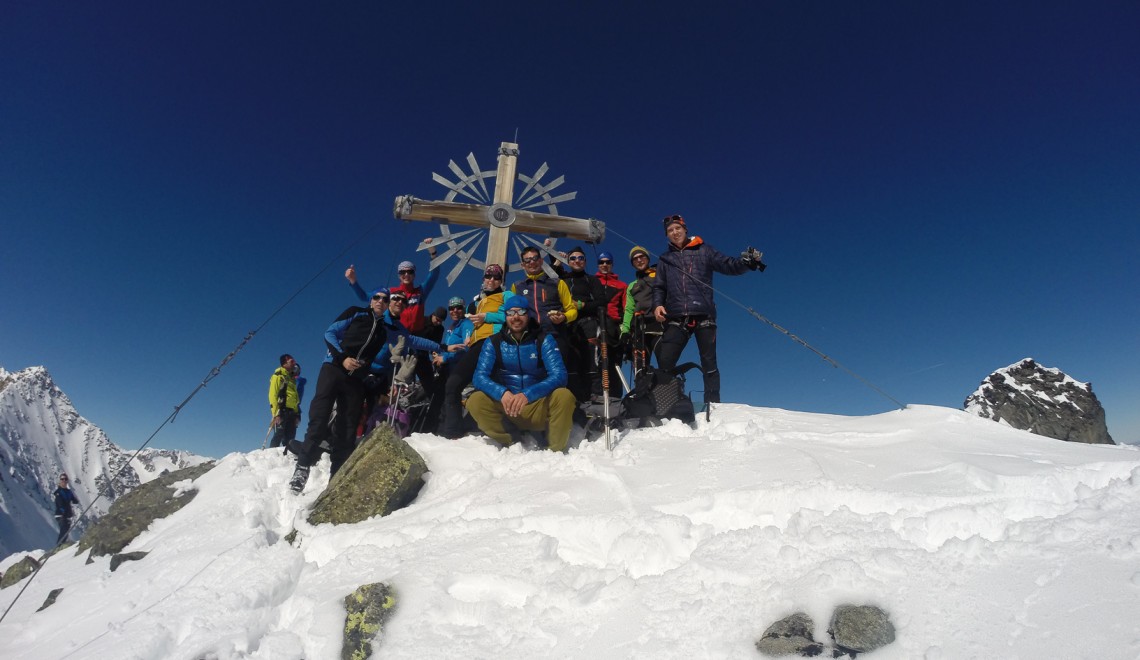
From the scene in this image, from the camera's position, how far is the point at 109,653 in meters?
2.77

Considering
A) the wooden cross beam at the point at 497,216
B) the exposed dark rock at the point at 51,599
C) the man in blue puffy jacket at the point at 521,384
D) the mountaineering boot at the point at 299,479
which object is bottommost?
the exposed dark rock at the point at 51,599

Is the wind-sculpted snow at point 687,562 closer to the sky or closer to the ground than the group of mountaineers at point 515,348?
closer to the ground

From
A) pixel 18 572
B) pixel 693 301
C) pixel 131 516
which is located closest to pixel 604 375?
pixel 693 301

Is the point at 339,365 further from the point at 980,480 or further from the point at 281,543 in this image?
the point at 980,480

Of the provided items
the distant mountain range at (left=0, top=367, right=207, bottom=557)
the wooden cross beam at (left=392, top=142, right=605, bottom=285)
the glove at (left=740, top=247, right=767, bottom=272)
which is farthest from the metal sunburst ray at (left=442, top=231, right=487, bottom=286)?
the distant mountain range at (left=0, top=367, right=207, bottom=557)

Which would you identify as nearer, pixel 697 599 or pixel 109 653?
Result: pixel 697 599

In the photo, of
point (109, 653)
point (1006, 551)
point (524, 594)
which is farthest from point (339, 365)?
point (1006, 551)

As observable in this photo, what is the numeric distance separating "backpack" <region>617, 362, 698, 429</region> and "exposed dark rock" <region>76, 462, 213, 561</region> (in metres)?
5.73

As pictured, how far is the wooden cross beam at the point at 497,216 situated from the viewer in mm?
8812

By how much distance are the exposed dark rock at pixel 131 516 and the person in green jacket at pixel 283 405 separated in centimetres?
170

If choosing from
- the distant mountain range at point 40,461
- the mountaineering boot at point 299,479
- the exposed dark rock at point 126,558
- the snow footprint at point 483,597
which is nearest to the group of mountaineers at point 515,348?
the mountaineering boot at point 299,479

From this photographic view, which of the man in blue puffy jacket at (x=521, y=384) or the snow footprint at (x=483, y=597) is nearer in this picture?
the snow footprint at (x=483, y=597)

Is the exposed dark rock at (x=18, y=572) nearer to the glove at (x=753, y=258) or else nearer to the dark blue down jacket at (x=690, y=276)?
the dark blue down jacket at (x=690, y=276)

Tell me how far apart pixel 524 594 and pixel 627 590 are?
22.3 inches
